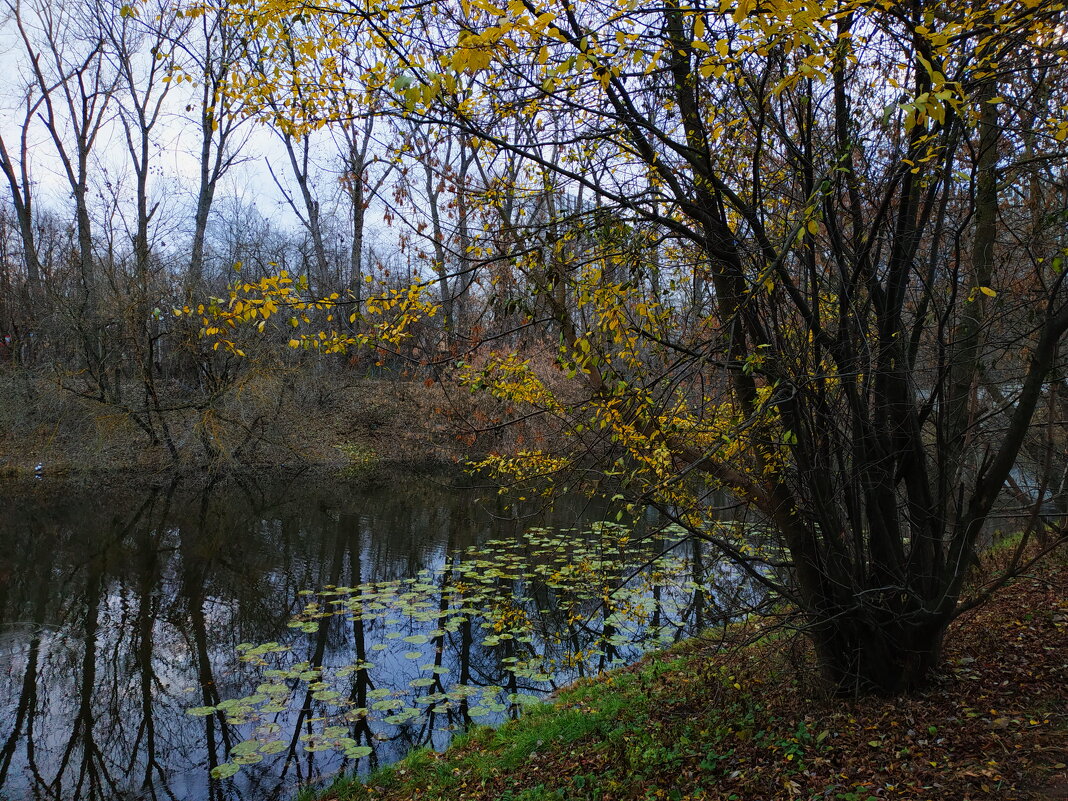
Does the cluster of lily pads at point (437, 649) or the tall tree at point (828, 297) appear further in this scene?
the cluster of lily pads at point (437, 649)

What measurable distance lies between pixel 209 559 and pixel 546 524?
6.78m

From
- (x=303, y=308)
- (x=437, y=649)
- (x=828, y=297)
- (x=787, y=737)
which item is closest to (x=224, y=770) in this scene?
(x=437, y=649)

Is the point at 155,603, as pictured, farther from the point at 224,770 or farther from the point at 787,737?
the point at 787,737

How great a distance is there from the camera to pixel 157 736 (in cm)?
632

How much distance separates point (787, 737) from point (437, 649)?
16.2 ft

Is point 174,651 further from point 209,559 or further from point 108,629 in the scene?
point 209,559

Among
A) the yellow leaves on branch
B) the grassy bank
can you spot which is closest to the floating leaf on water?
the grassy bank

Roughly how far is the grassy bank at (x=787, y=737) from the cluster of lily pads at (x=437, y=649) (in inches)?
24.0

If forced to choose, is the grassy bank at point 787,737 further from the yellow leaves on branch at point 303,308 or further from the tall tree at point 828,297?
the yellow leaves on branch at point 303,308

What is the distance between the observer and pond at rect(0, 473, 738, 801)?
233 inches

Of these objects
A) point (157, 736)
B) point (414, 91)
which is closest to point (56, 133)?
point (157, 736)

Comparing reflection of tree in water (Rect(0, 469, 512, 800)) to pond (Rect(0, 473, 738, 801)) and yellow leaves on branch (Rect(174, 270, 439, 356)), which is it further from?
yellow leaves on branch (Rect(174, 270, 439, 356))

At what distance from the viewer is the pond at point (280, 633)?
19.4ft

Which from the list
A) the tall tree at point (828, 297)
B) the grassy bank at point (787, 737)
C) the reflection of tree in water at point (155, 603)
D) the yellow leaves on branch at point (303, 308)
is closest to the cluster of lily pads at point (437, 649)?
the reflection of tree in water at point (155, 603)
